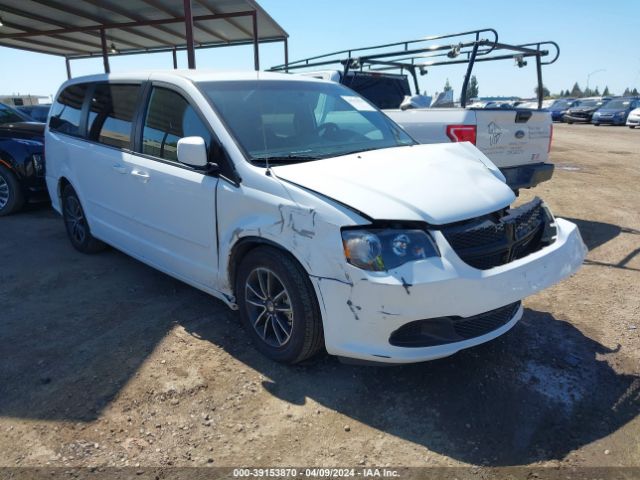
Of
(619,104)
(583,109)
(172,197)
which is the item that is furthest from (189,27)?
(583,109)

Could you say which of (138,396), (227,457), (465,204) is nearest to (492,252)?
(465,204)

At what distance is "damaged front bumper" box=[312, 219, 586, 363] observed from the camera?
2.49 m

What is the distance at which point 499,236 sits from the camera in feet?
9.29

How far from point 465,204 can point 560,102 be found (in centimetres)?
4012

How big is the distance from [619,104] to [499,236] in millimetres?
32234

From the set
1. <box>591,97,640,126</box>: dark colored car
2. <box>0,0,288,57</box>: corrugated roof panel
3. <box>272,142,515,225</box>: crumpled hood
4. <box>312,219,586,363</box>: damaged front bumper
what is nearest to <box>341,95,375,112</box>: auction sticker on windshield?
<box>272,142,515,225</box>: crumpled hood

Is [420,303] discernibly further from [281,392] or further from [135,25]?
[135,25]

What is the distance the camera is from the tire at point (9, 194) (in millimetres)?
7105

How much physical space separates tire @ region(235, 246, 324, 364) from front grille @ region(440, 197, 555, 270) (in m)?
0.86

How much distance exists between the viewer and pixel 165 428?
263cm

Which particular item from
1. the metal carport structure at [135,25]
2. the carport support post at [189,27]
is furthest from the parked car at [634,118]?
the carport support post at [189,27]

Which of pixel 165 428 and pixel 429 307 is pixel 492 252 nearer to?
pixel 429 307

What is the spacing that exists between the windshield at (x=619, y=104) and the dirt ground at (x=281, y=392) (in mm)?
29875

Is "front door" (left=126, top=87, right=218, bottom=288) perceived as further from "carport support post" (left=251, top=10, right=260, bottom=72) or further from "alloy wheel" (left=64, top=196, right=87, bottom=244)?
"carport support post" (left=251, top=10, right=260, bottom=72)
